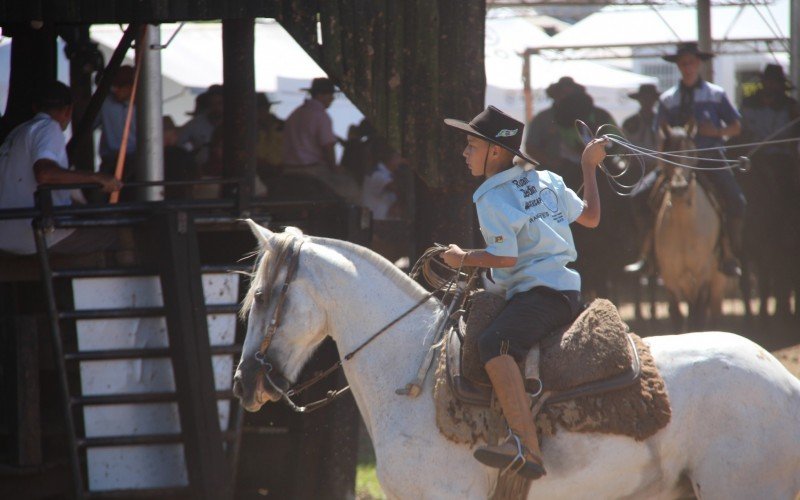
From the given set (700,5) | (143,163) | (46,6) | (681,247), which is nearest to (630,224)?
(681,247)

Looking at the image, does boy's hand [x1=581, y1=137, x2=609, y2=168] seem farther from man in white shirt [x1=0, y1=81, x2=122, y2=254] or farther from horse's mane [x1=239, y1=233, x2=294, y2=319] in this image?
man in white shirt [x1=0, y1=81, x2=122, y2=254]

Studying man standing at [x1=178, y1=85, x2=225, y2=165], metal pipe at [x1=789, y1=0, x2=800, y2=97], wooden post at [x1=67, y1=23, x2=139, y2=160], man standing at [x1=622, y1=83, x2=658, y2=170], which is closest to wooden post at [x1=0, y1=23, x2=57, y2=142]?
wooden post at [x1=67, y1=23, x2=139, y2=160]

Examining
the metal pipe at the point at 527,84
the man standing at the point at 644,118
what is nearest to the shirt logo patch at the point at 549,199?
the man standing at the point at 644,118

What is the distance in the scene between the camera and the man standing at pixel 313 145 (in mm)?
12922

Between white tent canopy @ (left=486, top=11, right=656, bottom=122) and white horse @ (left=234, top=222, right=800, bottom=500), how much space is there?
46.1ft

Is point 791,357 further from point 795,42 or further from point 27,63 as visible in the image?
point 27,63

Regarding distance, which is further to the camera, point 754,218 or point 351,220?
point 754,218

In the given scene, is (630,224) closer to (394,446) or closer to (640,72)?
(394,446)

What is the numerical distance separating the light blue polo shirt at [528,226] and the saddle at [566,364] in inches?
8.5

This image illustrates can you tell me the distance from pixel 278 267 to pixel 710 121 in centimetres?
770

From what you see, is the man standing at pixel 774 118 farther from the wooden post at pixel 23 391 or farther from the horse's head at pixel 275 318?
the horse's head at pixel 275 318

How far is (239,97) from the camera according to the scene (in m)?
7.48

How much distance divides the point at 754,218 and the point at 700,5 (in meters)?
2.99

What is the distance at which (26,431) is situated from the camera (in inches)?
248
